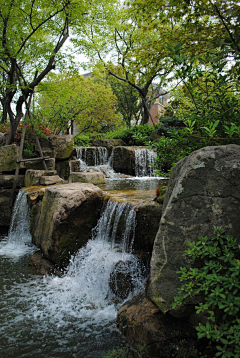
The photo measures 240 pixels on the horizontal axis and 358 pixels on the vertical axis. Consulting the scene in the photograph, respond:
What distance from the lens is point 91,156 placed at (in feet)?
46.7

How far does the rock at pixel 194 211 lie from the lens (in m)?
3.04

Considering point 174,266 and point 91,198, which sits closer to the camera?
point 174,266

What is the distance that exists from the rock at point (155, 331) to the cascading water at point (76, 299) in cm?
29

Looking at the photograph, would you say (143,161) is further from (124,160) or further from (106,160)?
(106,160)

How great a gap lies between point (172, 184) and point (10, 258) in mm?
4664

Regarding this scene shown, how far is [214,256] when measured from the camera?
8.87ft

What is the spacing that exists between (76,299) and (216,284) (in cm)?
273

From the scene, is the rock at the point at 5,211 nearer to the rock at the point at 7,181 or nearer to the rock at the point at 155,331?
the rock at the point at 7,181

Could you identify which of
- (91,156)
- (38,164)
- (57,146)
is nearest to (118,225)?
(38,164)

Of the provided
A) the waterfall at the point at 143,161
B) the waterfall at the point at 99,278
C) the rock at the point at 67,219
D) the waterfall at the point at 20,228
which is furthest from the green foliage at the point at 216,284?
the waterfall at the point at 143,161

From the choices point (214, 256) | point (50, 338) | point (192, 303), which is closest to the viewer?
point (214, 256)

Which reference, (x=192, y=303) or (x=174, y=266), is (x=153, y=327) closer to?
(x=192, y=303)

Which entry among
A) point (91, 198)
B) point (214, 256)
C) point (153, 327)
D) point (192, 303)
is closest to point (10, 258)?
point (91, 198)

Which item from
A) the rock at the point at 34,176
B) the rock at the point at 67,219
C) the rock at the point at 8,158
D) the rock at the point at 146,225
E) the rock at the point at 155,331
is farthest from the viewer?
the rock at the point at 8,158
